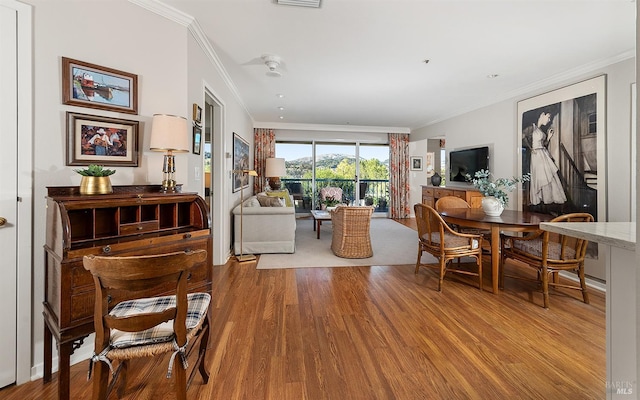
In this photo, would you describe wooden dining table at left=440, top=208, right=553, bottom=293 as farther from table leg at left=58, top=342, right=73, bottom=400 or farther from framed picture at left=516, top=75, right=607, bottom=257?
table leg at left=58, top=342, right=73, bottom=400

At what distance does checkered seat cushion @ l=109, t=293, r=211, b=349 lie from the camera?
1165 mm

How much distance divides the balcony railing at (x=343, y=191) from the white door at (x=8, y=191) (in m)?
6.00

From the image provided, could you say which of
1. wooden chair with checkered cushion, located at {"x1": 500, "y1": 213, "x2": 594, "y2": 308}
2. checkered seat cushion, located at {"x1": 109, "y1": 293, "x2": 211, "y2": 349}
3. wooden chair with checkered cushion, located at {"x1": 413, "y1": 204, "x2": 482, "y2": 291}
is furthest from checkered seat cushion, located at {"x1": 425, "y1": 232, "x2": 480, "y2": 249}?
checkered seat cushion, located at {"x1": 109, "y1": 293, "x2": 211, "y2": 349}

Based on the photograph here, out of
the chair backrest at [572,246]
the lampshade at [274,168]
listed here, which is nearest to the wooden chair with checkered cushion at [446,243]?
the chair backrest at [572,246]

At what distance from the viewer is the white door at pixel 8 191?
4.77 feet

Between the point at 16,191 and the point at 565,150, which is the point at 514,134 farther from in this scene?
the point at 16,191

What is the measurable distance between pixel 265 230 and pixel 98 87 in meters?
2.63

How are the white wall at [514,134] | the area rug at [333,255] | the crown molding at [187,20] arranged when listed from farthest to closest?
the area rug at [333,255]
the white wall at [514,134]
the crown molding at [187,20]

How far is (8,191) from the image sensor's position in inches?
58.4

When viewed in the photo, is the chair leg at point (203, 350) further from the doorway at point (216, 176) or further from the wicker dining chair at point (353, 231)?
the wicker dining chair at point (353, 231)

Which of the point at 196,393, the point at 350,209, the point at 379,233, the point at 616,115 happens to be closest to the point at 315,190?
the point at 379,233

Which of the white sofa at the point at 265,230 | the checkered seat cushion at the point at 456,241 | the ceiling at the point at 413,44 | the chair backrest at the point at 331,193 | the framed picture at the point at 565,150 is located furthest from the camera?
the chair backrest at the point at 331,193

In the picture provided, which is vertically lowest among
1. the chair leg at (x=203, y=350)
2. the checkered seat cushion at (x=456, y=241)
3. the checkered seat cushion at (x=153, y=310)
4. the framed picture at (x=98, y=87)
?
the chair leg at (x=203, y=350)

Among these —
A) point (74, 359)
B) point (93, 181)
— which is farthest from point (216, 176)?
point (74, 359)
